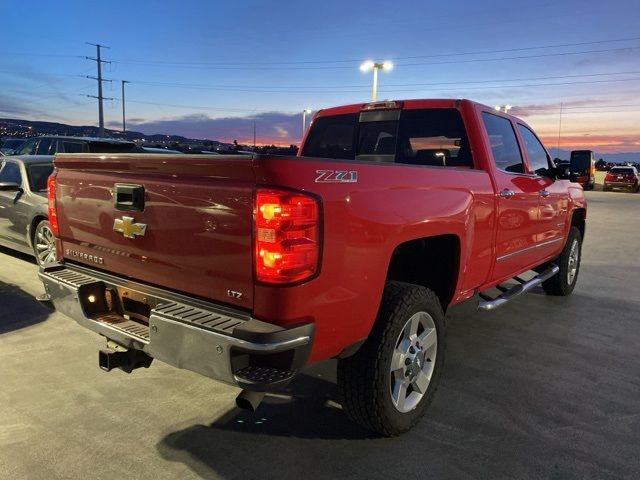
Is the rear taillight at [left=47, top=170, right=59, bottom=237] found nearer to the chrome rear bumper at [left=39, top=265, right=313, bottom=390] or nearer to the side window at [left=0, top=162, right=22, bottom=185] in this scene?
the chrome rear bumper at [left=39, top=265, right=313, bottom=390]

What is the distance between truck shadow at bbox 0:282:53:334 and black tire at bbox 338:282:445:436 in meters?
2.93

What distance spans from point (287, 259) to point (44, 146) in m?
14.2

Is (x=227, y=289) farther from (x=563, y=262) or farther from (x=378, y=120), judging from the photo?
(x=563, y=262)

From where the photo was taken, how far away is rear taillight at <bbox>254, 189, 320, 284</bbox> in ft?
7.20

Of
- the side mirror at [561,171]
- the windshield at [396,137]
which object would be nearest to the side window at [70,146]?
the windshield at [396,137]

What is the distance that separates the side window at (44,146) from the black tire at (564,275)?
1298cm

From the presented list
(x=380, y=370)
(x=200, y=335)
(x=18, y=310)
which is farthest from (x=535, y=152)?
(x=18, y=310)

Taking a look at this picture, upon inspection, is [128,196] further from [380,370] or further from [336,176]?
[380,370]

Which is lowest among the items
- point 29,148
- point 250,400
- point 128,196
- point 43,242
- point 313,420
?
point 313,420

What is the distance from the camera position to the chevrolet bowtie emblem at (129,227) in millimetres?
2781

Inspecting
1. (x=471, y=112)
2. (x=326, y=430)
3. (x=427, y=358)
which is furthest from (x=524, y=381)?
(x=471, y=112)

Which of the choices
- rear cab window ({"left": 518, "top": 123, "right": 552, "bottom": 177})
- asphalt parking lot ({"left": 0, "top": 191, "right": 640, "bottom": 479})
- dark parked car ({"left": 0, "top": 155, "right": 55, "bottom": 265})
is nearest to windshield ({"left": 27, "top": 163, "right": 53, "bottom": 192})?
dark parked car ({"left": 0, "top": 155, "right": 55, "bottom": 265})

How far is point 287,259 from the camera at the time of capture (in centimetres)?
221

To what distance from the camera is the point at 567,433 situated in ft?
10.2
